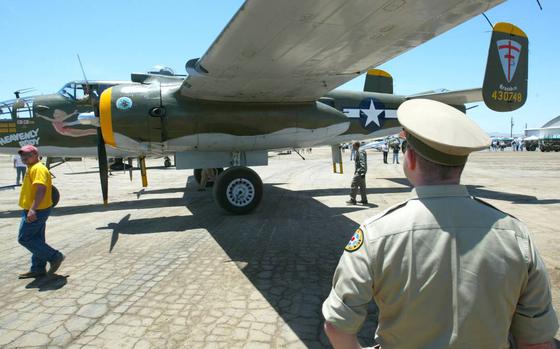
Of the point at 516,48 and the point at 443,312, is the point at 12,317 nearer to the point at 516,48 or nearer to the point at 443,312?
the point at 443,312

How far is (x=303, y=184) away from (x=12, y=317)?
1179 cm

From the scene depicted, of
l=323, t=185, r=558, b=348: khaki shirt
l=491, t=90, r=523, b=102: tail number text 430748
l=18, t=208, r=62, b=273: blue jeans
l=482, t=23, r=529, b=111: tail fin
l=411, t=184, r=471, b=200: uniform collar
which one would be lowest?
l=18, t=208, r=62, b=273: blue jeans

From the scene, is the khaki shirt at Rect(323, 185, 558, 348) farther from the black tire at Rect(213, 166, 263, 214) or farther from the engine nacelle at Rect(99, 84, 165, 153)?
the engine nacelle at Rect(99, 84, 165, 153)

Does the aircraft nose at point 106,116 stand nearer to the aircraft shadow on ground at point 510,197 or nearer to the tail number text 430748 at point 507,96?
the tail number text 430748 at point 507,96

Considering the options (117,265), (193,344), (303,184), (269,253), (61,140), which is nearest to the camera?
(193,344)

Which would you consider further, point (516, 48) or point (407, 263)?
point (516, 48)

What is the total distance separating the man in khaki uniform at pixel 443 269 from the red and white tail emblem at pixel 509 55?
23.7ft

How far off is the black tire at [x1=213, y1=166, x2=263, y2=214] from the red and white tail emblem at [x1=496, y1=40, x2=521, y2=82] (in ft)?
18.7

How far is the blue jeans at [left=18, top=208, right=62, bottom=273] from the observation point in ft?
15.5

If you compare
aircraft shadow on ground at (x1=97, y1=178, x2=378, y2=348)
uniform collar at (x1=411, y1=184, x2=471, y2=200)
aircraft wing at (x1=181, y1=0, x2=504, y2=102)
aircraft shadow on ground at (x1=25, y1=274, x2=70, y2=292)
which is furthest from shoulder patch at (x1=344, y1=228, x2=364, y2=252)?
aircraft shadow on ground at (x1=25, y1=274, x2=70, y2=292)

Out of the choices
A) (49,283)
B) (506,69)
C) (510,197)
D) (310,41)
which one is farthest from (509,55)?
(49,283)

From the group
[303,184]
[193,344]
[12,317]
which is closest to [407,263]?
[193,344]

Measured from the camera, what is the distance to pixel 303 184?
14797 millimetres

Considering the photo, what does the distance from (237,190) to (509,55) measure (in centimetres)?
650
